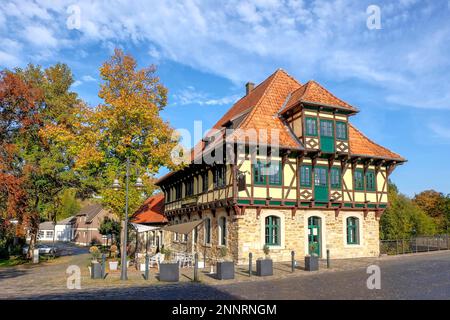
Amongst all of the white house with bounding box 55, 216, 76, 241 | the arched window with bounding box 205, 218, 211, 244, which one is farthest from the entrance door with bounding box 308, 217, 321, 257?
the white house with bounding box 55, 216, 76, 241

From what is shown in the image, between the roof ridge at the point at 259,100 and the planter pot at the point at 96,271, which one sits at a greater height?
the roof ridge at the point at 259,100

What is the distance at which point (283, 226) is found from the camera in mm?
20609

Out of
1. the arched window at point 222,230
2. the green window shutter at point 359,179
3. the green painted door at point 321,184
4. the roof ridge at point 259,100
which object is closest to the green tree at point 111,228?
the arched window at point 222,230

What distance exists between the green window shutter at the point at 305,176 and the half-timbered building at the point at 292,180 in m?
0.06

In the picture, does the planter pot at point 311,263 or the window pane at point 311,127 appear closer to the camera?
the planter pot at point 311,263

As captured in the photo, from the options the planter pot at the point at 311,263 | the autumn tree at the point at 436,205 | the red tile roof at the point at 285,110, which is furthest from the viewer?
the autumn tree at the point at 436,205

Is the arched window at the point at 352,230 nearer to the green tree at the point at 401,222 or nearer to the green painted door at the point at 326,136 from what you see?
the green painted door at the point at 326,136

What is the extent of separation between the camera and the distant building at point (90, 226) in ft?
199

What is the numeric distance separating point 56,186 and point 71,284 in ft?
49.9

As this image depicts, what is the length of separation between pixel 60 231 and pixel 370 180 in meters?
74.5

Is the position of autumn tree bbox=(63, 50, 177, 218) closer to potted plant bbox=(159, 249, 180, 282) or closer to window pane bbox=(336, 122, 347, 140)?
potted plant bbox=(159, 249, 180, 282)

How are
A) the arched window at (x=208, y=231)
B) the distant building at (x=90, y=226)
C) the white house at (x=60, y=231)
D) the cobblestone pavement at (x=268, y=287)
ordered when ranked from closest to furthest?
the cobblestone pavement at (x=268, y=287)
the arched window at (x=208, y=231)
the distant building at (x=90, y=226)
the white house at (x=60, y=231)

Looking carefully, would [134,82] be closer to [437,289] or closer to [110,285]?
[110,285]

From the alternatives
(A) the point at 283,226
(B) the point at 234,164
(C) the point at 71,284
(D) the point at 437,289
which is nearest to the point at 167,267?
(C) the point at 71,284
